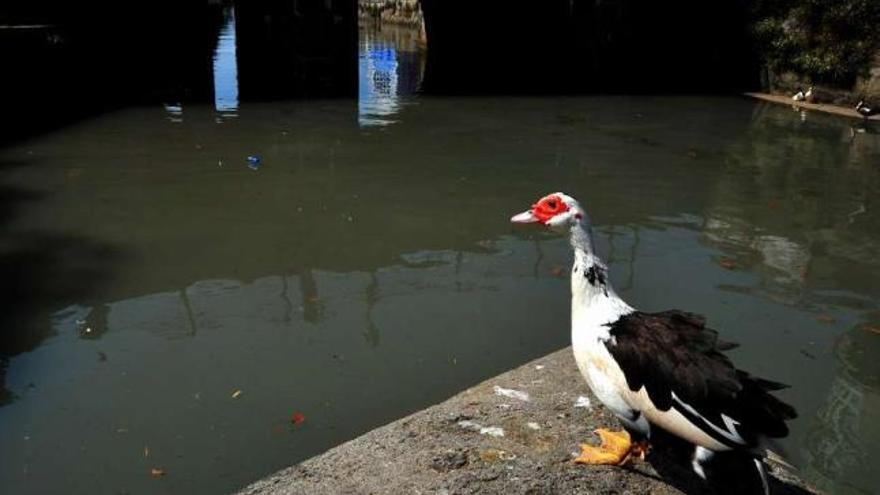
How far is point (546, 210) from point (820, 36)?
1853cm

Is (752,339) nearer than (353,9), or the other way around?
(752,339)

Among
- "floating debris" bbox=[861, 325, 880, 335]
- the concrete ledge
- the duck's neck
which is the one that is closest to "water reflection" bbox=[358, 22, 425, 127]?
"floating debris" bbox=[861, 325, 880, 335]

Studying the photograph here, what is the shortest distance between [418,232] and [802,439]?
4076 millimetres

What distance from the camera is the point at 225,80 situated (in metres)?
18.8

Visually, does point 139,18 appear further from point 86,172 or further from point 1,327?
point 1,327

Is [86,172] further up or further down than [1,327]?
further up

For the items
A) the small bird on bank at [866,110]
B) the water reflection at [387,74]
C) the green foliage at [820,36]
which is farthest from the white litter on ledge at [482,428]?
the green foliage at [820,36]

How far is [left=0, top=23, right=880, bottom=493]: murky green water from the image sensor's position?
377 centimetres

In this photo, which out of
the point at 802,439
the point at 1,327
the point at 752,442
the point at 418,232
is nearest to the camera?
the point at 752,442

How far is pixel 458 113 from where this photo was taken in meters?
14.9

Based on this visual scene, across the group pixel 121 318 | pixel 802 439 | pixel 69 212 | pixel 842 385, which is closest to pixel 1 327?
pixel 121 318

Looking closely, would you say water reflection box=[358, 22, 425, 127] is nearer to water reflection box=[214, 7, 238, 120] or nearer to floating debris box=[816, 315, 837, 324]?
water reflection box=[214, 7, 238, 120]

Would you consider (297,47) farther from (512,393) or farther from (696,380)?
(696,380)

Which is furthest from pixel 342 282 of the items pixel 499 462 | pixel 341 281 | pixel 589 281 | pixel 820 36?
pixel 820 36
